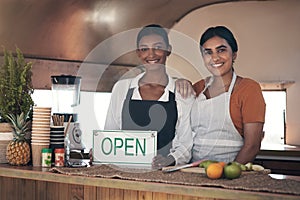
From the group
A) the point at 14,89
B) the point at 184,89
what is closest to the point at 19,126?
the point at 14,89

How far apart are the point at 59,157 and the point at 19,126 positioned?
0.29 meters

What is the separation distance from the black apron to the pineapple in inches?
21.9

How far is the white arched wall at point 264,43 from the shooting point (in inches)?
202

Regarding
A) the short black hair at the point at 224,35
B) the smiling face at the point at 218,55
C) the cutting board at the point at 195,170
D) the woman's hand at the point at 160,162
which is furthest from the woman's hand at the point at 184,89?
the cutting board at the point at 195,170

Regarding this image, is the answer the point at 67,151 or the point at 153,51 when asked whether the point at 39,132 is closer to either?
the point at 67,151

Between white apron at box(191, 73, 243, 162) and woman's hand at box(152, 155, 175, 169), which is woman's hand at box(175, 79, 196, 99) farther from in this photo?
woman's hand at box(152, 155, 175, 169)

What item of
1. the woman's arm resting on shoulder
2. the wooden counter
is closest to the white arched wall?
the woman's arm resting on shoulder

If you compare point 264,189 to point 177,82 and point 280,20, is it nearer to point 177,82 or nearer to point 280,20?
point 177,82

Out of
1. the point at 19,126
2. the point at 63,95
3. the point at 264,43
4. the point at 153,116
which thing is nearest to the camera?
the point at 19,126

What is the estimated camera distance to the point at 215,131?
316 centimetres

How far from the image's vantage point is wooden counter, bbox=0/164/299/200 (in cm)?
213

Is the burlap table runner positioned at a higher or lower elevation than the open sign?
lower

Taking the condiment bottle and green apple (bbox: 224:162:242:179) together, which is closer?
green apple (bbox: 224:162:242:179)

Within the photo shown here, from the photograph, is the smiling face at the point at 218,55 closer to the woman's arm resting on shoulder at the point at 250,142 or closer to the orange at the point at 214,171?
the woman's arm resting on shoulder at the point at 250,142
